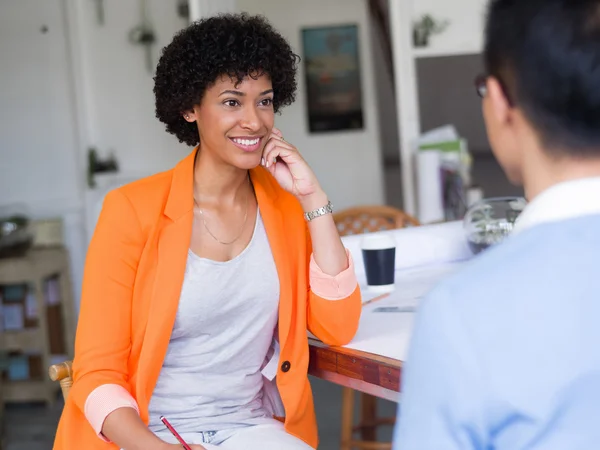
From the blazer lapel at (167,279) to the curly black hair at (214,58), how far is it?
0.23 metres

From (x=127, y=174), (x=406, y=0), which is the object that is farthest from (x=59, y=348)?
(x=406, y=0)

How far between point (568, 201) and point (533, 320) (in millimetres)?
116

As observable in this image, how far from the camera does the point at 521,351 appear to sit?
716mm

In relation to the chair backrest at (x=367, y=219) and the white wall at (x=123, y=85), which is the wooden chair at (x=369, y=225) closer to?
the chair backrest at (x=367, y=219)

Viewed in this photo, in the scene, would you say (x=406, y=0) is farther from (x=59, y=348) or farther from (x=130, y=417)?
(x=130, y=417)

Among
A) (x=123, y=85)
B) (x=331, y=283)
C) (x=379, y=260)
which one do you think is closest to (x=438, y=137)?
(x=123, y=85)

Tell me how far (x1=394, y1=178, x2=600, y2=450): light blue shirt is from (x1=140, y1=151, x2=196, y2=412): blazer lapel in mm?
969

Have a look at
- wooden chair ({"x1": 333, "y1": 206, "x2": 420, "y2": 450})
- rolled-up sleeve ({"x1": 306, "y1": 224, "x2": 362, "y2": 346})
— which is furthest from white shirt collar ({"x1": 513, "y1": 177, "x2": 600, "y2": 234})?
wooden chair ({"x1": 333, "y1": 206, "x2": 420, "y2": 450})

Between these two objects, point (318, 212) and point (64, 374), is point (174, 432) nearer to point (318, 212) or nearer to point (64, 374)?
point (64, 374)

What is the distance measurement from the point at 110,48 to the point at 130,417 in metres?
4.17

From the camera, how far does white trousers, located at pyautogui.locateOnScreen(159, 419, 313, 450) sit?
1.62 metres

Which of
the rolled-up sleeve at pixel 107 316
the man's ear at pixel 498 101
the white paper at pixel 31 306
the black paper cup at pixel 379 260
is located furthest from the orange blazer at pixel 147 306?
the white paper at pixel 31 306

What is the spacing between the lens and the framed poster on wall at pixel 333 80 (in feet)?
19.7

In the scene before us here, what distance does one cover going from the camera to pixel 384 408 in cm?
393
